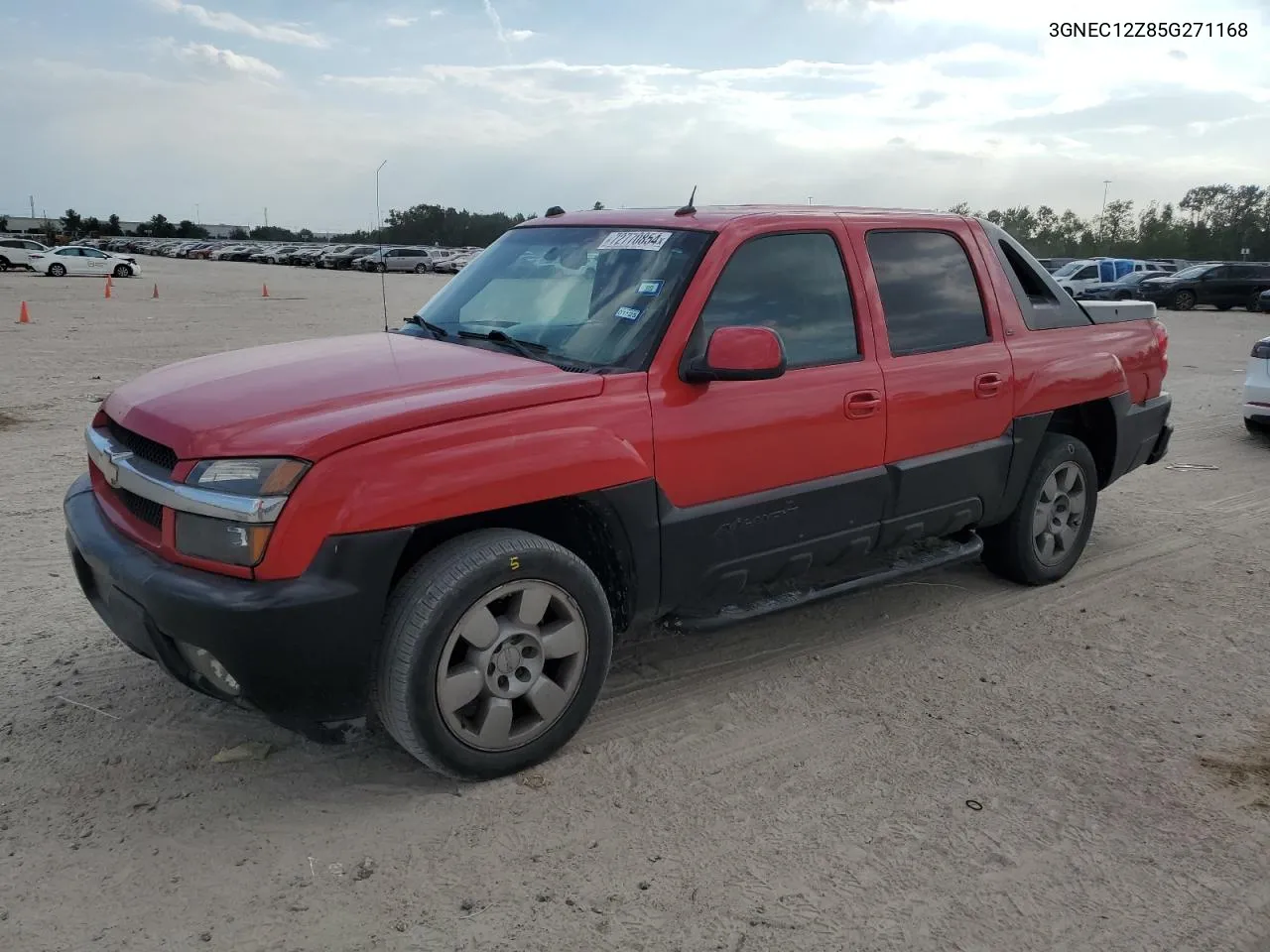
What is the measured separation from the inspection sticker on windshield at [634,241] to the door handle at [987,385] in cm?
164

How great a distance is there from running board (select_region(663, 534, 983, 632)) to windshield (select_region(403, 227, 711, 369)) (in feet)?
3.32

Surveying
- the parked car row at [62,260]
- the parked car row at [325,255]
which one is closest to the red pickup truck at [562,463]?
the parked car row at [325,255]

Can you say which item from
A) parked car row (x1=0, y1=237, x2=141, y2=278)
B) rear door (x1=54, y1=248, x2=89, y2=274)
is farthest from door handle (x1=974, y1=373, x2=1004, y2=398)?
rear door (x1=54, y1=248, x2=89, y2=274)

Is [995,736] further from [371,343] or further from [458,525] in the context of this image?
[371,343]

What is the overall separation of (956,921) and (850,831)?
1.51 ft

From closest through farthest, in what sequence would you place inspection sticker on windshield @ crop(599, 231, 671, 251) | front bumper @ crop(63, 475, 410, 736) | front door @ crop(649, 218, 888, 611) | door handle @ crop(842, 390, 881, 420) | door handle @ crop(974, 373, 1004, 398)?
front bumper @ crop(63, 475, 410, 736), front door @ crop(649, 218, 888, 611), inspection sticker on windshield @ crop(599, 231, 671, 251), door handle @ crop(842, 390, 881, 420), door handle @ crop(974, 373, 1004, 398)

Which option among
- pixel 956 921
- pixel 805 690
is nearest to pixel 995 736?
pixel 805 690

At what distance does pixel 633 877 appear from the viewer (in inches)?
115

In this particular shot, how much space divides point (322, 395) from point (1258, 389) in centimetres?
851

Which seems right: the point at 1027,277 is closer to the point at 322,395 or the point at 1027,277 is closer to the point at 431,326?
the point at 431,326

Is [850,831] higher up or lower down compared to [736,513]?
lower down

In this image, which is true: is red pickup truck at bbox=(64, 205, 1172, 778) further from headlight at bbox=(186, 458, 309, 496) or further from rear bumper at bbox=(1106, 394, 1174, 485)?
rear bumper at bbox=(1106, 394, 1174, 485)

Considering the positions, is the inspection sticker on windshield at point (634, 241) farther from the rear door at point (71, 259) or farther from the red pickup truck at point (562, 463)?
the rear door at point (71, 259)

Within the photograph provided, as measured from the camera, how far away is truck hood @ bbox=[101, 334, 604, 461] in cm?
304
